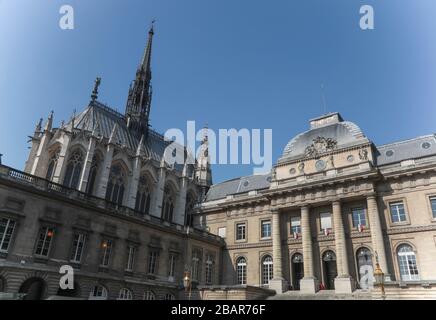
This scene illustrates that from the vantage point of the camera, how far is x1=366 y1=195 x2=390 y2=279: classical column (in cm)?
2852

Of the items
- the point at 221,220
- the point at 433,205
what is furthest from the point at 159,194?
the point at 433,205

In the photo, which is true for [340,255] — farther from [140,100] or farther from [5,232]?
[140,100]

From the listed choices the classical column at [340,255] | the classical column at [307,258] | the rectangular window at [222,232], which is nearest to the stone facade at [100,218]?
the rectangular window at [222,232]

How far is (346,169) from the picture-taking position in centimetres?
3353

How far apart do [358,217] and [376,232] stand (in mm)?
2929

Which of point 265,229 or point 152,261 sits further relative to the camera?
point 265,229

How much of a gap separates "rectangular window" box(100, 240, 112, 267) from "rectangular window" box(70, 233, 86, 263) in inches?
71.5

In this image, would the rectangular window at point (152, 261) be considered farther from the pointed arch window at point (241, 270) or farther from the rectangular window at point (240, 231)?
the rectangular window at point (240, 231)

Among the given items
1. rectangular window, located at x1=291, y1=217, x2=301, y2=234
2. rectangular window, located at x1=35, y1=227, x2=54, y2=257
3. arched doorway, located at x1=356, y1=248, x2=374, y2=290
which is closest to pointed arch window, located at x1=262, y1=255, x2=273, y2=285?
rectangular window, located at x1=291, y1=217, x2=301, y2=234

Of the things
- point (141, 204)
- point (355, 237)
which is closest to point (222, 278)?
point (141, 204)

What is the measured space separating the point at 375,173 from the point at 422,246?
23.7 ft

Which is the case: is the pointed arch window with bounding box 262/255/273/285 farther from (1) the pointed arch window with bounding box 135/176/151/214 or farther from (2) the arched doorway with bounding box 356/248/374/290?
(1) the pointed arch window with bounding box 135/176/151/214

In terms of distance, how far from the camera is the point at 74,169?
1394 inches
